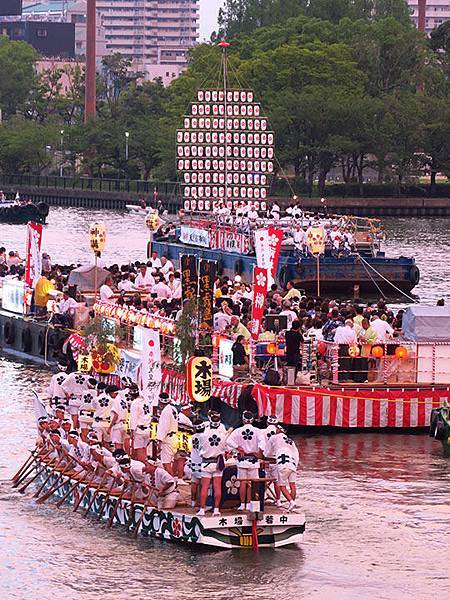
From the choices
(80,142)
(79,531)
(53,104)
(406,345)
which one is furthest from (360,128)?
(79,531)

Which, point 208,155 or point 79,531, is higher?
point 208,155

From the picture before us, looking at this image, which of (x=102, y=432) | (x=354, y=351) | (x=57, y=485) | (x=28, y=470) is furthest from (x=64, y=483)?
(x=354, y=351)

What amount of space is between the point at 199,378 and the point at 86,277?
59.4 feet

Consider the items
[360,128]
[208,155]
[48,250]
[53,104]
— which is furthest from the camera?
[53,104]

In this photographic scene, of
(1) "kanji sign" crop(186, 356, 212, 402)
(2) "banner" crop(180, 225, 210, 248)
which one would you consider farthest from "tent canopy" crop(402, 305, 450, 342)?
(2) "banner" crop(180, 225, 210, 248)

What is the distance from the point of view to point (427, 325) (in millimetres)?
40844

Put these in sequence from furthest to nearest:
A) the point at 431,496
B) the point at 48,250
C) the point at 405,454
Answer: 1. the point at 48,250
2. the point at 405,454
3. the point at 431,496

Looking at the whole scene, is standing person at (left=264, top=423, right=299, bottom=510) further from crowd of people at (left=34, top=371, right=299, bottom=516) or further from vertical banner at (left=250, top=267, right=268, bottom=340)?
vertical banner at (left=250, top=267, right=268, bottom=340)

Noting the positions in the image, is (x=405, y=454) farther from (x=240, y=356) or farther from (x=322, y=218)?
(x=322, y=218)

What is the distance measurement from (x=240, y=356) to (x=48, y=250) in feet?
200

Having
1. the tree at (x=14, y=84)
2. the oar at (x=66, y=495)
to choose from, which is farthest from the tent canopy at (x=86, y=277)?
the tree at (x=14, y=84)

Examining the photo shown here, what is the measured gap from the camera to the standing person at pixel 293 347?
1561 inches

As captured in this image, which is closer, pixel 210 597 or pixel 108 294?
pixel 210 597

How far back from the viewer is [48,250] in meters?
100
